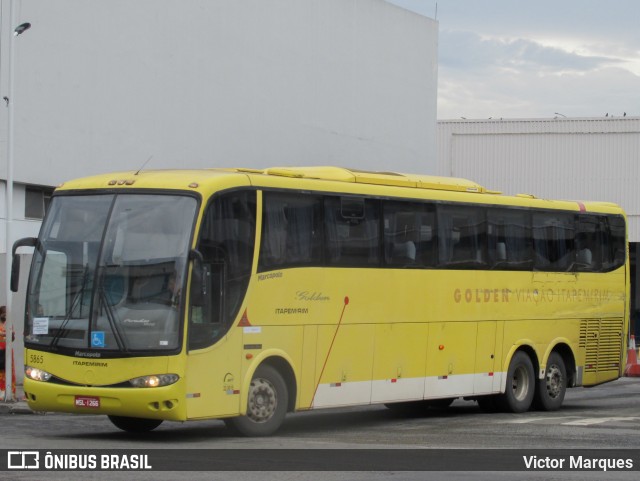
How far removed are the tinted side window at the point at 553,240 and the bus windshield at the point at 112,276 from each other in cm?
867

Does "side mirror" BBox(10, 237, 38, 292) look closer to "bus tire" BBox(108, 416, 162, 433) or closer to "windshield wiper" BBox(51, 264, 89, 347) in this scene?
"windshield wiper" BBox(51, 264, 89, 347)

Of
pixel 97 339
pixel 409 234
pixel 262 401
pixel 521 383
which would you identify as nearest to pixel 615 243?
pixel 521 383

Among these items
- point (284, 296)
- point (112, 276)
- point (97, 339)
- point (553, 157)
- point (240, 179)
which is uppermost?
point (553, 157)

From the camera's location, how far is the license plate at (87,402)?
15.2 meters

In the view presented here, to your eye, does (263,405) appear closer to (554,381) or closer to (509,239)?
(509,239)

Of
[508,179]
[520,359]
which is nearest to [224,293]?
[520,359]

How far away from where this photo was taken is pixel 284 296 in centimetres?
1681

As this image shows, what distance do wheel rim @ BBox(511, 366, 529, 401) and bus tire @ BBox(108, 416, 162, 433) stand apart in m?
7.45

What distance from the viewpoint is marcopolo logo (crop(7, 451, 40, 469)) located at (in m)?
12.5

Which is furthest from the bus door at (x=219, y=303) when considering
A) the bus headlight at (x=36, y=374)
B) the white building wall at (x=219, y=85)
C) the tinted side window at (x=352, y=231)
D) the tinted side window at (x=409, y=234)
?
the white building wall at (x=219, y=85)

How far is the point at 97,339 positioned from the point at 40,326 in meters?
1.03

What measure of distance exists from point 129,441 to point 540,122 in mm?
40751

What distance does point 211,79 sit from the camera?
34656 mm

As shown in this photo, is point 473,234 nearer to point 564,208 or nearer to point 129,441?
point 564,208
